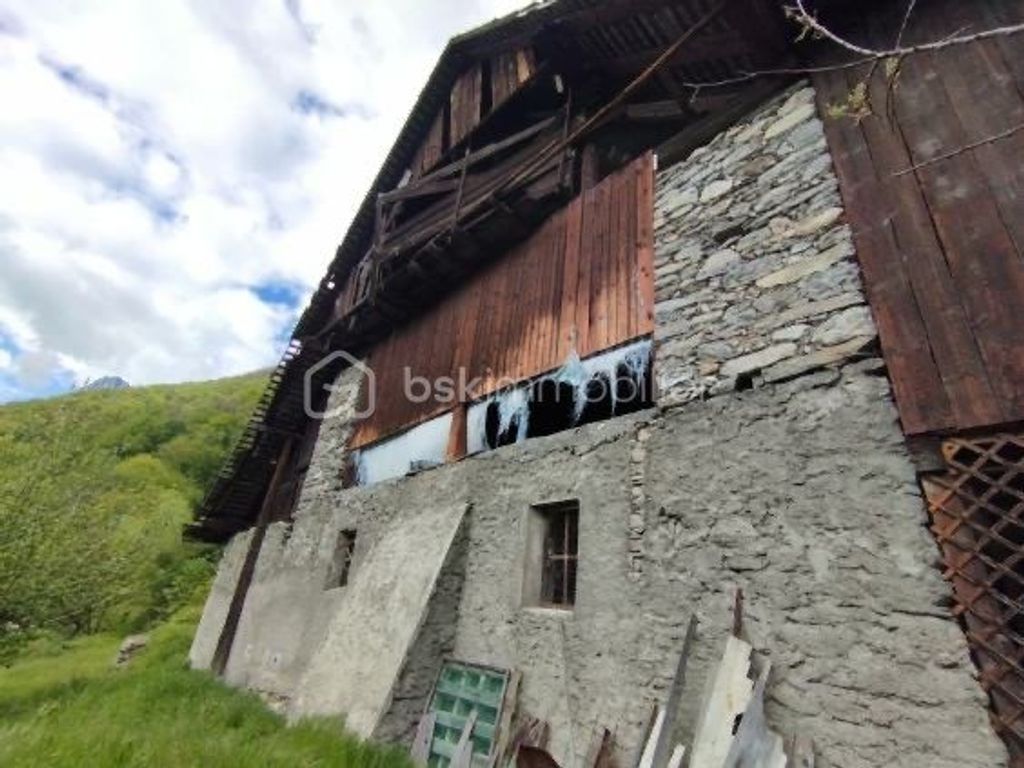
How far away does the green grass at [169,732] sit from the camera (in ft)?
13.3

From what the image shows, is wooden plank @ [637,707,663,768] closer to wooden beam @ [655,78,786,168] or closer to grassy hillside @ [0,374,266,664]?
wooden beam @ [655,78,786,168]

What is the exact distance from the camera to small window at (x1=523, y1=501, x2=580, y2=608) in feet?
18.2

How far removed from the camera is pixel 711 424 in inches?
178

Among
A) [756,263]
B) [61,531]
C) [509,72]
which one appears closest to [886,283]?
[756,263]

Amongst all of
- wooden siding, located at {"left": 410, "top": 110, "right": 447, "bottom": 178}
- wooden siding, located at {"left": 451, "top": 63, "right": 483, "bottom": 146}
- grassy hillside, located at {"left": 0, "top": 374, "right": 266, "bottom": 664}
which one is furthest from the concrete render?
grassy hillside, located at {"left": 0, "top": 374, "right": 266, "bottom": 664}

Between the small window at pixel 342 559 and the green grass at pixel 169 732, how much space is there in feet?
5.93

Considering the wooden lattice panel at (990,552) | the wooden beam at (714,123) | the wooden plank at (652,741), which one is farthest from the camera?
the wooden beam at (714,123)

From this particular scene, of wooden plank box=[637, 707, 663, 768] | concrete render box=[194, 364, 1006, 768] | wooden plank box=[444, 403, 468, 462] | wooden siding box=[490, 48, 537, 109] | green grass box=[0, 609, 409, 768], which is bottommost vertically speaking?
green grass box=[0, 609, 409, 768]

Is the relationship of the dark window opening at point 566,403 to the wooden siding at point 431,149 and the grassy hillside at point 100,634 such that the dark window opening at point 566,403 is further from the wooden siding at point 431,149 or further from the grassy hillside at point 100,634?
the wooden siding at point 431,149

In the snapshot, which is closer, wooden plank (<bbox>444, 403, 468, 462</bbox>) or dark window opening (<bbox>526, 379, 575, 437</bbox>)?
dark window opening (<bbox>526, 379, 575, 437</bbox>)

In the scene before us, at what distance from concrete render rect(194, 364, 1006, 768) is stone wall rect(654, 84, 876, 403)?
31 cm

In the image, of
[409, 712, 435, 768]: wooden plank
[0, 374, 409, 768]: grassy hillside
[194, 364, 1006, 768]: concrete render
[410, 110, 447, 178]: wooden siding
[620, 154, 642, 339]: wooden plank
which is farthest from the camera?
[410, 110, 447, 178]: wooden siding

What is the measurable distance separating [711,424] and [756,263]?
4.74ft

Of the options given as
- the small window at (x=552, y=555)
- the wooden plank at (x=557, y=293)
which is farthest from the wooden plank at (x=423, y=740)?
the wooden plank at (x=557, y=293)
